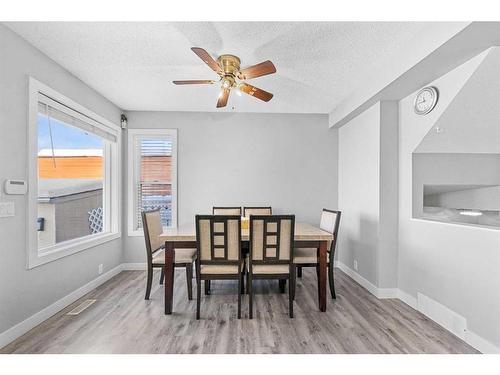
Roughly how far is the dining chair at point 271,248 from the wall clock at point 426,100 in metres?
1.67

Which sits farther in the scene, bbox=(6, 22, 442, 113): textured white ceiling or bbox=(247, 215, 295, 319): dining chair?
bbox=(247, 215, 295, 319): dining chair

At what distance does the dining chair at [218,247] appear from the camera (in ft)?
7.83

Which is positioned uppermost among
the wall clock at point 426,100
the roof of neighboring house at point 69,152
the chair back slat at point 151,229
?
the wall clock at point 426,100

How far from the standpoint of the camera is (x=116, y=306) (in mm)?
2752

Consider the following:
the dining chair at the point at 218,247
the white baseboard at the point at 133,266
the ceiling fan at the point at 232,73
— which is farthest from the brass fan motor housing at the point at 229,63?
the white baseboard at the point at 133,266

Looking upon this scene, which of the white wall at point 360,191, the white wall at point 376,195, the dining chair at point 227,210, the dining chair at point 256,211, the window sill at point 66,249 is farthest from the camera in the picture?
the dining chair at point 256,211

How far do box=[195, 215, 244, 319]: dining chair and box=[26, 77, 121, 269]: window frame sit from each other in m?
1.40

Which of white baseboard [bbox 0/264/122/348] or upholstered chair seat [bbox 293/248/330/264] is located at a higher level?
upholstered chair seat [bbox 293/248/330/264]

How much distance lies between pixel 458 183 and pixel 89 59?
4009mm

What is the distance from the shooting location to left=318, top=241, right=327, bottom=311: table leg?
2611 mm

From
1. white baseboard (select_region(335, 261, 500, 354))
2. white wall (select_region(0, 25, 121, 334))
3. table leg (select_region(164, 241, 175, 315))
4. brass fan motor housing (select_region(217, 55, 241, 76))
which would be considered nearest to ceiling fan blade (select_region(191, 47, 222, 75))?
brass fan motor housing (select_region(217, 55, 241, 76))

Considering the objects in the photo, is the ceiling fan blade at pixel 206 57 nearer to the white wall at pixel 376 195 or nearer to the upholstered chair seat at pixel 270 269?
the upholstered chair seat at pixel 270 269

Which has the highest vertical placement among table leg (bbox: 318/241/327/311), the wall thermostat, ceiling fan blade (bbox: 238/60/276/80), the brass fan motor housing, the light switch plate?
the brass fan motor housing

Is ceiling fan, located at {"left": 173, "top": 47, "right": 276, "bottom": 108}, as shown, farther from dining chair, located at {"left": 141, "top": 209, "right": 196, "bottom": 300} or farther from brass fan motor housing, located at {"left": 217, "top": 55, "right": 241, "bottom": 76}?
dining chair, located at {"left": 141, "top": 209, "right": 196, "bottom": 300}
